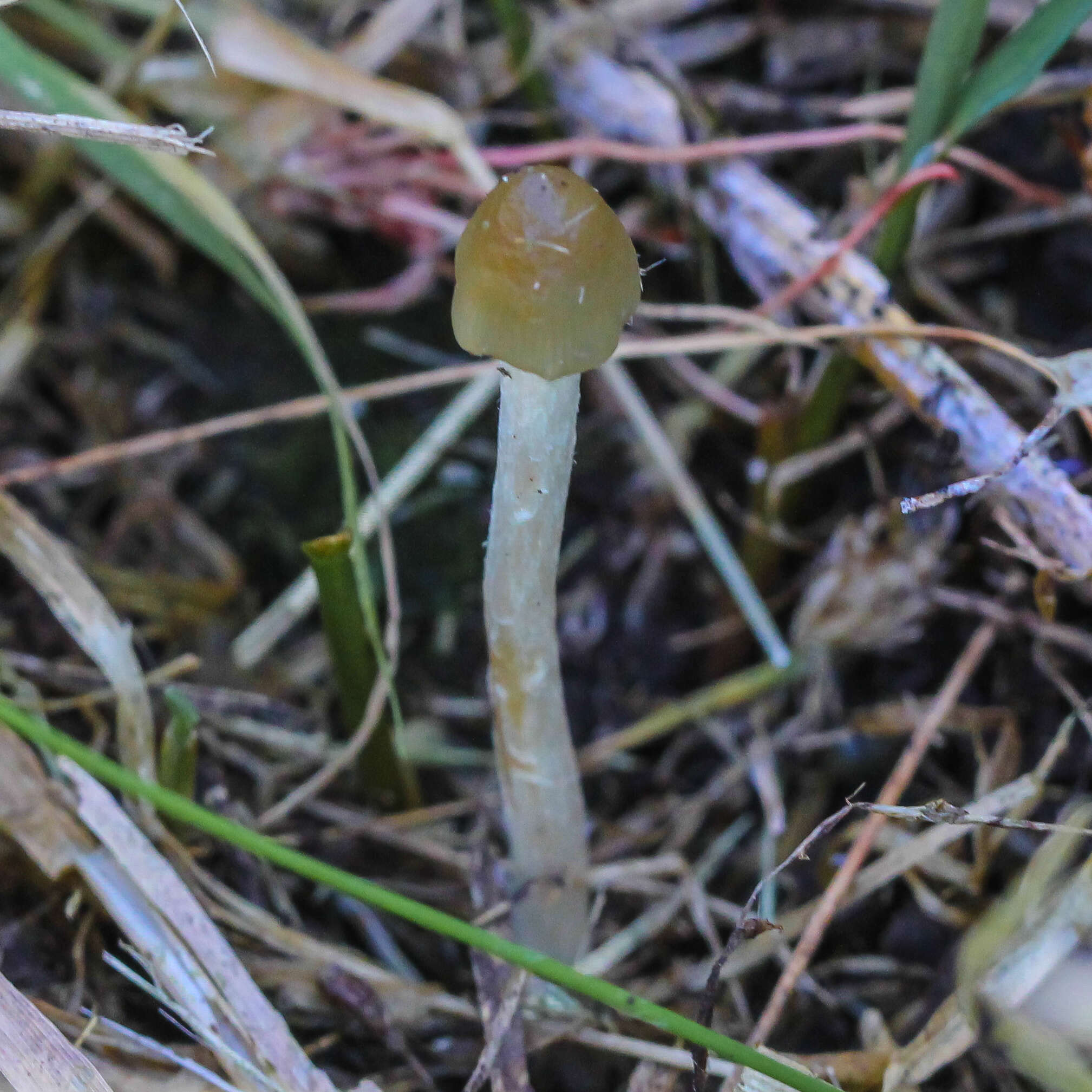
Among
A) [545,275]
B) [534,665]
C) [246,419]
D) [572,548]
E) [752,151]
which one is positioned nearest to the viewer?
[545,275]

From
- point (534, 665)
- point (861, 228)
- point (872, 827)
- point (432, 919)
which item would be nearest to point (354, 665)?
point (534, 665)

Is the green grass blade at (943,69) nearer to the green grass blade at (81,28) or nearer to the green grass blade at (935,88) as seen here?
the green grass blade at (935,88)

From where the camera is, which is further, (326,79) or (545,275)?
(326,79)

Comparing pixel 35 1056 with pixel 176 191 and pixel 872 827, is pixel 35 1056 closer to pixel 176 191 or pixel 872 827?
pixel 872 827

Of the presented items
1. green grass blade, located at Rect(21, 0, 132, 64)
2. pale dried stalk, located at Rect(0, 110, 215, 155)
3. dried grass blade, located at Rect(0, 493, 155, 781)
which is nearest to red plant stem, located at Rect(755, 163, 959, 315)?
pale dried stalk, located at Rect(0, 110, 215, 155)

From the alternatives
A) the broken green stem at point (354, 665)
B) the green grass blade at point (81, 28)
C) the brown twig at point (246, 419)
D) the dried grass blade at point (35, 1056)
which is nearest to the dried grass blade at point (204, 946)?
the dried grass blade at point (35, 1056)

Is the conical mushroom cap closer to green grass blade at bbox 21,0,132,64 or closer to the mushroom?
the mushroom

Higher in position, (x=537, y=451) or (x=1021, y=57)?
(x=1021, y=57)
